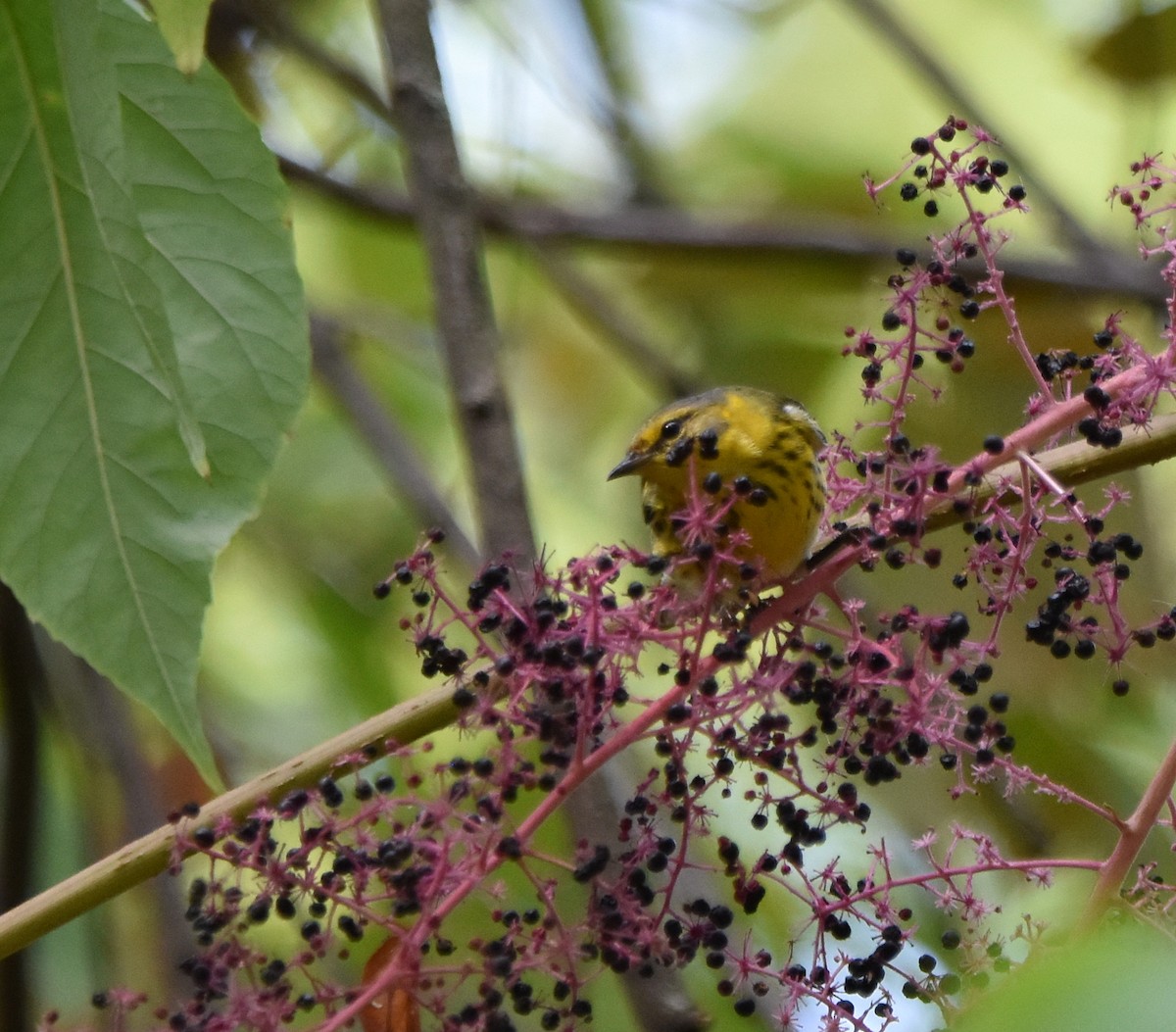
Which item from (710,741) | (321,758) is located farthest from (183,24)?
(710,741)

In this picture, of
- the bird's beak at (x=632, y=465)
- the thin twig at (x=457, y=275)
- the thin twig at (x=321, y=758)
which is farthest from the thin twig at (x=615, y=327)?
the thin twig at (x=321, y=758)

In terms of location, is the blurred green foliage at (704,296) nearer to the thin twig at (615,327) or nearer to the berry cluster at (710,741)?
the thin twig at (615,327)

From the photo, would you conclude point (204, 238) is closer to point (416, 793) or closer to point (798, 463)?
point (416, 793)

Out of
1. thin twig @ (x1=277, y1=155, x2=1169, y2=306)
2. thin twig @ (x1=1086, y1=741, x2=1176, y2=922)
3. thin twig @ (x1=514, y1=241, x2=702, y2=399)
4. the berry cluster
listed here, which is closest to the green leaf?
the berry cluster

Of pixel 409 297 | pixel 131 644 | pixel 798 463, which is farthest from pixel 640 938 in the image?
pixel 409 297

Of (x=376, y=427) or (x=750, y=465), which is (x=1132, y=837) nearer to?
(x=750, y=465)

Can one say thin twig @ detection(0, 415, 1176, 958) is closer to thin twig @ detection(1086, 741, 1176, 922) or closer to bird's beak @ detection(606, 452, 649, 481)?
thin twig @ detection(1086, 741, 1176, 922)
